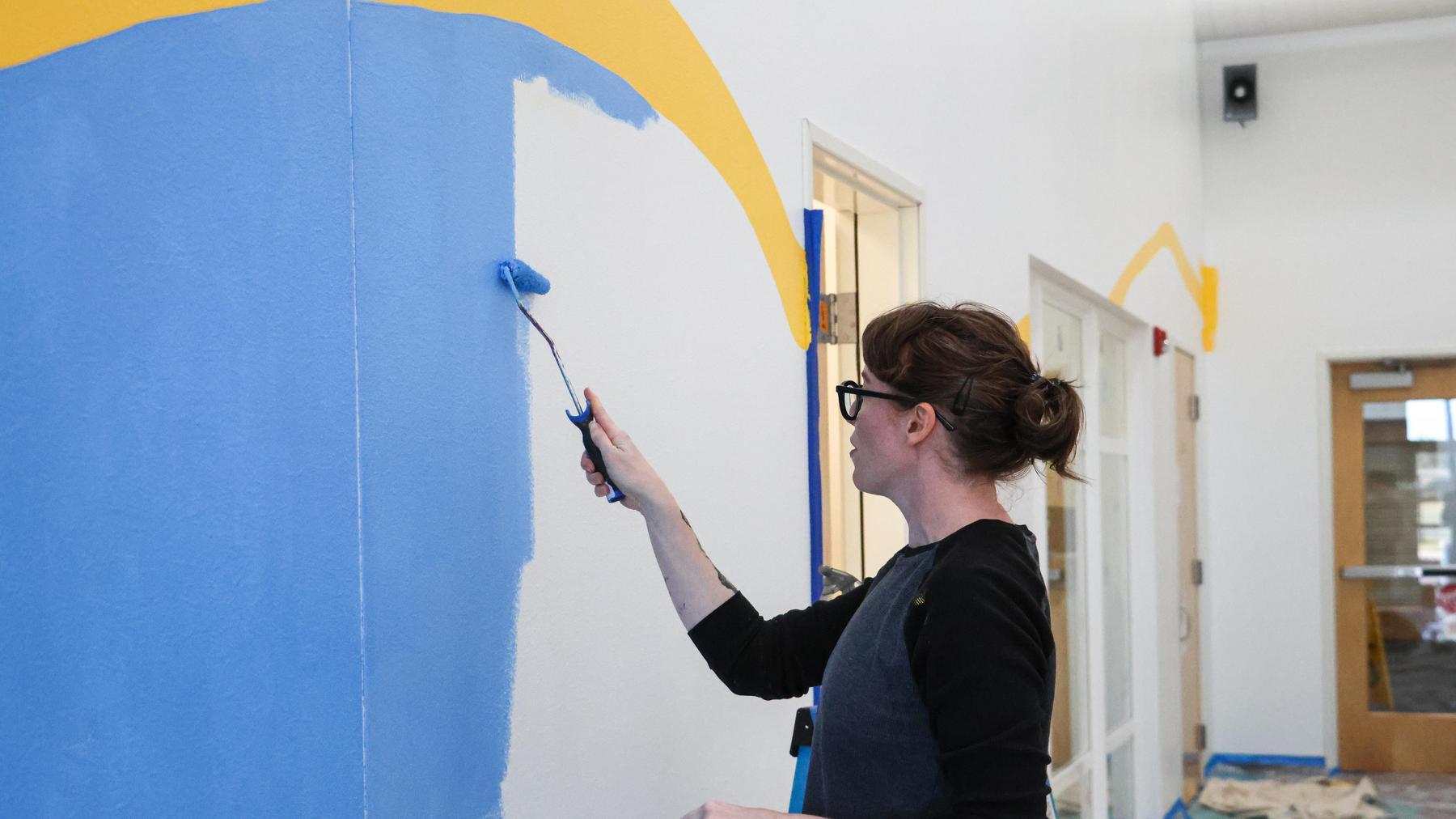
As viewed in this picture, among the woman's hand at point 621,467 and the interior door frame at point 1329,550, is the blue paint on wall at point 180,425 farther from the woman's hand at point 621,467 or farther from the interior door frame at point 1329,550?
the interior door frame at point 1329,550

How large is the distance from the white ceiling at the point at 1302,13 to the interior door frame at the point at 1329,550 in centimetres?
159

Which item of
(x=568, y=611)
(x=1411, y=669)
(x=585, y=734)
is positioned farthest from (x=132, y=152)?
(x=1411, y=669)

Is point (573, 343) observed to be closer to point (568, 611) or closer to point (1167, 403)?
point (568, 611)

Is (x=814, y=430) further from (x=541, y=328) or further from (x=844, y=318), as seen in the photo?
(x=541, y=328)

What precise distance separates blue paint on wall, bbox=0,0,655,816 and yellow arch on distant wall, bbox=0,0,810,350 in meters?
0.02

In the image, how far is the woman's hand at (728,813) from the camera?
3.86 feet

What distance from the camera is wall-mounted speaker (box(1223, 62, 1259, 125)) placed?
649 cm

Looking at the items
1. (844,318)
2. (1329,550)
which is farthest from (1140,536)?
(844,318)

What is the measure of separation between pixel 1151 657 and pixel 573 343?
4114 mm

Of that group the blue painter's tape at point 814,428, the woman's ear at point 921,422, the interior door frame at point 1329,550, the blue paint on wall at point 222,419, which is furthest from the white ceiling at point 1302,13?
the blue paint on wall at point 222,419

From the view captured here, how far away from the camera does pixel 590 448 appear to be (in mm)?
1344

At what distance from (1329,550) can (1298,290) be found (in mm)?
1297

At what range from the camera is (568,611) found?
151cm

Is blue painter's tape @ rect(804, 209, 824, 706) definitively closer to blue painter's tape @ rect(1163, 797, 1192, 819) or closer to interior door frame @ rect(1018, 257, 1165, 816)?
interior door frame @ rect(1018, 257, 1165, 816)
